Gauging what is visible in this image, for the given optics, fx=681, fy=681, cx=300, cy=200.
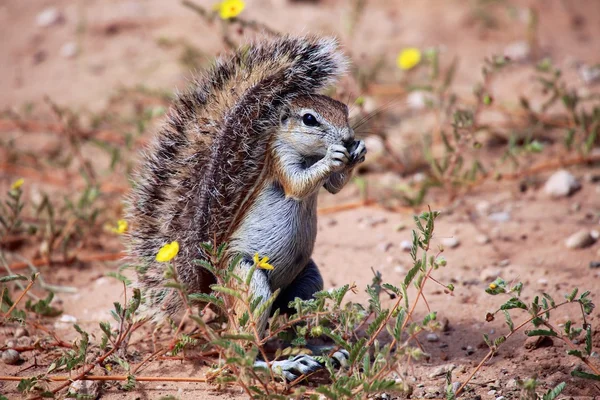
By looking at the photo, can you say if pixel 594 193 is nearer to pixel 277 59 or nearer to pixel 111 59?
pixel 277 59

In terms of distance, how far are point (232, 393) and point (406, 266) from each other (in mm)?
1794

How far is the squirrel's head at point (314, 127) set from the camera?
12.5 feet

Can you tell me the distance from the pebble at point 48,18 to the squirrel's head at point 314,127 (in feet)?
20.0

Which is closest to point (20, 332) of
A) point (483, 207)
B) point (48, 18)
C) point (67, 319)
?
point (67, 319)

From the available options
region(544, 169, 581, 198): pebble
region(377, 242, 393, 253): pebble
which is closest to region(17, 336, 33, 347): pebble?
region(377, 242, 393, 253): pebble

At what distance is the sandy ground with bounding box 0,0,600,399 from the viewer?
Answer: 387cm

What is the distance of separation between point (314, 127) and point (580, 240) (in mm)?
2273

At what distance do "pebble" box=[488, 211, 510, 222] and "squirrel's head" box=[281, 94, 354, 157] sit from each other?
2067 mm

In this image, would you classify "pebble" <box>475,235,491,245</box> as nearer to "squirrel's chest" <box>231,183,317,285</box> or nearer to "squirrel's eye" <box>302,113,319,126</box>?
"squirrel's chest" <box>231,183,317,285</box>

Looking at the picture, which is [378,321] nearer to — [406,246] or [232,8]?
[406,246]

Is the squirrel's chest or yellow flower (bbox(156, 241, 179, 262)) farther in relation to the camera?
the squirrel's chest

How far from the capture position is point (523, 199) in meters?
5.67

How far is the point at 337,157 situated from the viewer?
Answer: 11.9ft

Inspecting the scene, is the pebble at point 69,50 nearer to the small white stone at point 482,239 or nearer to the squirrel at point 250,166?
the squirrel at point 250,166
